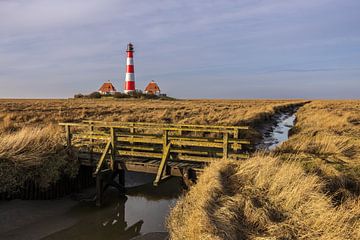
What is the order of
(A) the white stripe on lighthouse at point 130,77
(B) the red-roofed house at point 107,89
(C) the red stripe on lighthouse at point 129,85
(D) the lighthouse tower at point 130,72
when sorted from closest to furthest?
(D) the lighthouse tower at point 130,72
(A) the white stripe on lighthouse at point 130,77
(C) the red stripe on lighthouse at point 129,85
(B) the red-roofed house at point 107,89

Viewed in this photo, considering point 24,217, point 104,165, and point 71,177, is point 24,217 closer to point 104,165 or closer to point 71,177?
point 71,177

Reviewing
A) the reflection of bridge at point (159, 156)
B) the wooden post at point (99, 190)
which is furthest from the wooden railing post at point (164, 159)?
the wooden post at point (99, 190)

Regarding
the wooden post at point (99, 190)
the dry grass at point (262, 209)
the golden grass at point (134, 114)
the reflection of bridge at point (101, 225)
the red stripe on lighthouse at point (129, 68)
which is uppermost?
the red stripe on lighthouse at point (129, 68)

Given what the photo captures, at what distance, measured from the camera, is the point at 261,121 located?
30.9 metres

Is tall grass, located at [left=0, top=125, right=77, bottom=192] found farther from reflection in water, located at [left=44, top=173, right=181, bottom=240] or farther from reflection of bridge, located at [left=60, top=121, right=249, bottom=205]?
reflection in water, located at [left=44, top=173, right=181, bottom=240]

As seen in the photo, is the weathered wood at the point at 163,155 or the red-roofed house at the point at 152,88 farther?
the red-roofed house at the point at 152,88

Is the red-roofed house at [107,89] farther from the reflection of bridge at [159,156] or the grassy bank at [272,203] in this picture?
the grassy bank at [272,203]

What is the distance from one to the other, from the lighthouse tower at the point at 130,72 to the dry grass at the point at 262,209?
61.0 m

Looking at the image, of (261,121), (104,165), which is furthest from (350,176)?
(261,121)

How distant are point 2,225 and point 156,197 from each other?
483cm

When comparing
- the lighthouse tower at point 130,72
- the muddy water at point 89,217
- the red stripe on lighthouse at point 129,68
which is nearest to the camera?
the muddy water at point 89,217

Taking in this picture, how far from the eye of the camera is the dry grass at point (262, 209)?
5.29 meters

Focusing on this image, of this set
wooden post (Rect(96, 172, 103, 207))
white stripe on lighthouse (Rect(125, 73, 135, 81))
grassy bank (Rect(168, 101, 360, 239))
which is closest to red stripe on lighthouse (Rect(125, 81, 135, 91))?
white stripe on lighthouse (Rect(125, 73, 135, 81))

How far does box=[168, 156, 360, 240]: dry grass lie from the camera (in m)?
5.29
